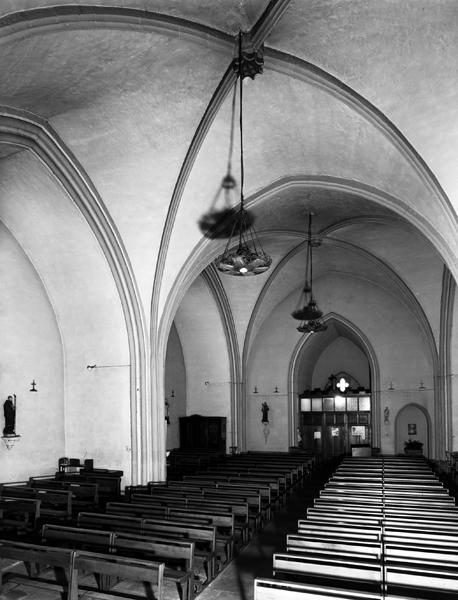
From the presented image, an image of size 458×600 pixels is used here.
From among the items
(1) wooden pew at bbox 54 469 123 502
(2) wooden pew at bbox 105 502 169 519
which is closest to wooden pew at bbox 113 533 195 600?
(2) wooden pew at bbox 105 502 169 519

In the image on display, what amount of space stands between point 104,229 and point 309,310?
771cm

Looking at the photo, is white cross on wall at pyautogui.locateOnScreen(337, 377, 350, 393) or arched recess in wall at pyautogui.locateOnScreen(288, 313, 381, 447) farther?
white cross on wall at pyautogui.locateOnScreen(337, 377, 350, 393)

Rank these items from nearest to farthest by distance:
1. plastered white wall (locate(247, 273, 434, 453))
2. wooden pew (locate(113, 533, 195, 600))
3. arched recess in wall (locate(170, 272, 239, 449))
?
wooden pew (locate(113, 533, 195, 600)) → arched recess in wall (locate(170, 272, 239, 449)) → plastered white wall (locate(247, 273, 434, 453))

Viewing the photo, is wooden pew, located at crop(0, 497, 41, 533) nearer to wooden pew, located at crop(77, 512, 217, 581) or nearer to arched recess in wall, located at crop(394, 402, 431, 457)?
wooden pew, located at crop(77, 512, 217, 581)

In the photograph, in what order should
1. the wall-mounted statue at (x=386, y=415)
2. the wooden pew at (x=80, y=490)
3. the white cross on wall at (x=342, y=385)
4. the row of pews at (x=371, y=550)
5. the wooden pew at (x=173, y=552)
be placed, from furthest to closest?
the white cross on wall at (x=342, y=385) → the wall-mounted statue at (x=386, y=415) → the wooden pew at (x=80, y=490) → the wooden pew at (x=173, y=552) → the row of pews at (x=371, y=550)

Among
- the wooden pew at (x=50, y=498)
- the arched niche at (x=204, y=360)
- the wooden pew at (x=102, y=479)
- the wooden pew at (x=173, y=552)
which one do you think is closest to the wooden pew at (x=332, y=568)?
the wooden pew at (x=173, y=552)

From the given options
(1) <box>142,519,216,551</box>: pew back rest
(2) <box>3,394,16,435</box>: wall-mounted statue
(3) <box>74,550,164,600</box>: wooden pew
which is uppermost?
(2) <box>3,394,16,435</box>: wall-mounted statue

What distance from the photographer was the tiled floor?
6.44 m

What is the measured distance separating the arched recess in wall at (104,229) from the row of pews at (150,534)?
2.00 m

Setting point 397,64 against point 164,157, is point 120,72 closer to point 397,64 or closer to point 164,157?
point 164,157

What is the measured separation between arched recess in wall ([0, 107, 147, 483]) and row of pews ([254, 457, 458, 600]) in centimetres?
572

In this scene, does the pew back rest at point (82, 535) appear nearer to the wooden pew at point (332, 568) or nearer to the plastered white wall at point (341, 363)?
the wooden pew at point (332, 568)

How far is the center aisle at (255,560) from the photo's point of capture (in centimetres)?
703

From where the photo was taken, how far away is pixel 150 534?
7.43 metres
